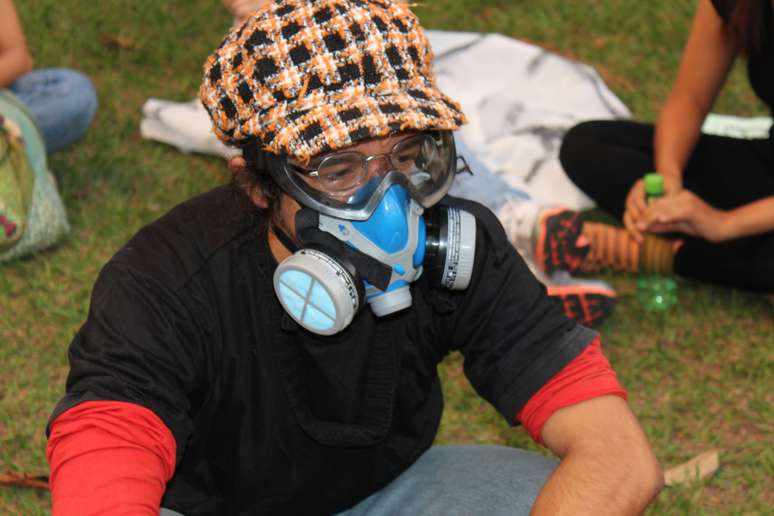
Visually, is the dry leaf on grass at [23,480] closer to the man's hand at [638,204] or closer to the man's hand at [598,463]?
the man's hand at [598,463]

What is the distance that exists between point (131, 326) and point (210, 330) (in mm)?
171

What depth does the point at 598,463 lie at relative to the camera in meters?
2.02

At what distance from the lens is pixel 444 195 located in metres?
2.13

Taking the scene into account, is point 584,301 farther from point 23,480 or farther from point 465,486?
point 23,480

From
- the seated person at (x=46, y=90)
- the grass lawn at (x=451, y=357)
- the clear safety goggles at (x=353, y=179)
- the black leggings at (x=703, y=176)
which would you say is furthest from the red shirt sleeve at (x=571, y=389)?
the seated person at (x=46, y=90)

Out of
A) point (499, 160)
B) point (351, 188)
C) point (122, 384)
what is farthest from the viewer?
point (499, 160)

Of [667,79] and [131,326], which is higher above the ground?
[131,326]

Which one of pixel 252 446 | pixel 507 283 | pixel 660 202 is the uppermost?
pixel 507 283

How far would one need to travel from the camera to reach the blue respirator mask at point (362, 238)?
1926 mm

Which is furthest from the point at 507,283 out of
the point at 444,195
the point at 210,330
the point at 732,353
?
the point at 732,353

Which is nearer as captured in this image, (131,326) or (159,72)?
(131,326)

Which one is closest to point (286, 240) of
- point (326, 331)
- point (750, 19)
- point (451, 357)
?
point (326, 331)

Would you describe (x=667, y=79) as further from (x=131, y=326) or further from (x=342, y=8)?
(x=131, y=326)

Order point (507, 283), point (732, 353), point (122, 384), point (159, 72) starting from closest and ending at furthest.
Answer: point (122, 384) → point (507, 283) → point (732, 353) → point (159, 72)
